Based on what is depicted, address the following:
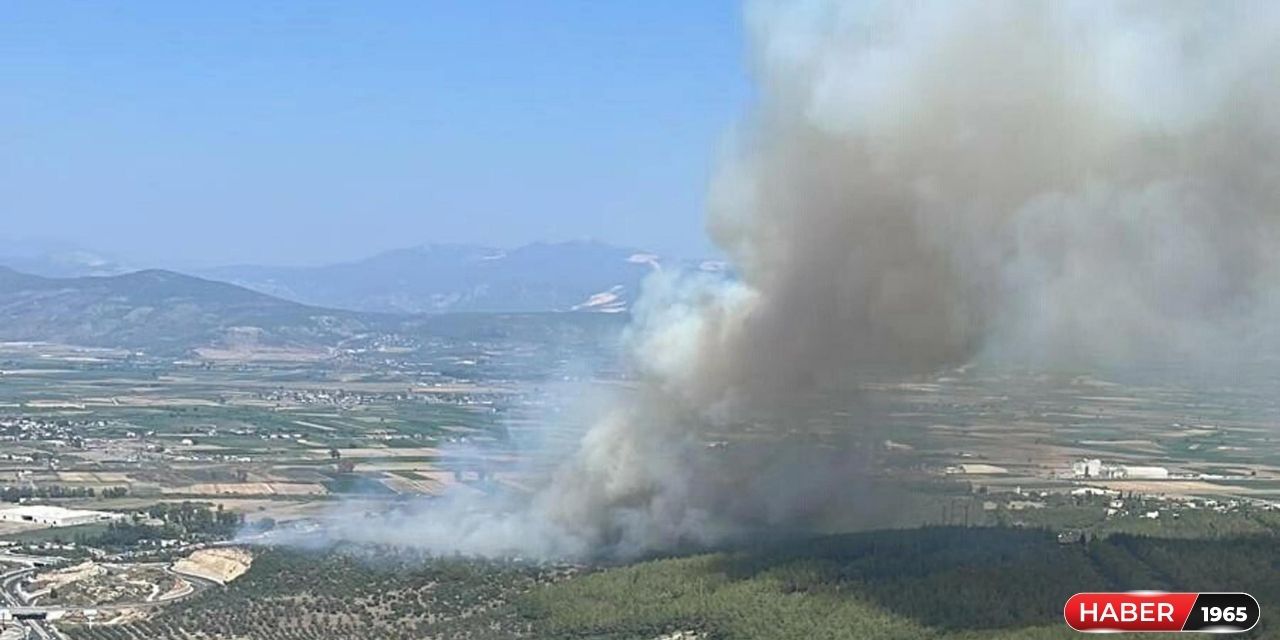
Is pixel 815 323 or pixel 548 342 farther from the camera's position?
pixel 548 342

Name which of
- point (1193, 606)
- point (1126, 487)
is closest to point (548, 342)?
point (1126, 487)

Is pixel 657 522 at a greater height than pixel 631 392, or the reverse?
pixel 631 392

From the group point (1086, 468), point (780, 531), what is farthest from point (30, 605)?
point (1086, 468)

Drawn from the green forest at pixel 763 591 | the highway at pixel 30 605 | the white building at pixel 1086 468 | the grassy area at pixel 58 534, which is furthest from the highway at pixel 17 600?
the white building at pixel 1086 468

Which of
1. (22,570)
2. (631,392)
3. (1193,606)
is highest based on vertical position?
(631,392)

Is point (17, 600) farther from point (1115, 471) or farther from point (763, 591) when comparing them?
point (1115, 471)

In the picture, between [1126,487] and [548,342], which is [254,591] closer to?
[1126,487]

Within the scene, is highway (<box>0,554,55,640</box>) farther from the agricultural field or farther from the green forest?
the green forest

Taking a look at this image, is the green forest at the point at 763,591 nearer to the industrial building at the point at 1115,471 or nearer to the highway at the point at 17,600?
the highway at the point at 17,600
